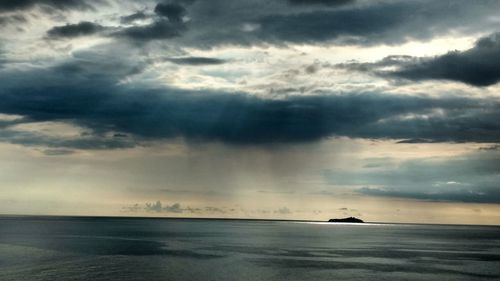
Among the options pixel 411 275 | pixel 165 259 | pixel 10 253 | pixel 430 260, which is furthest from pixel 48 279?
pixel 430 260

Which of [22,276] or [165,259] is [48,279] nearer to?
[22,276]

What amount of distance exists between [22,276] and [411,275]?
68.7 m

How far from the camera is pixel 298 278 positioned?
288 ft

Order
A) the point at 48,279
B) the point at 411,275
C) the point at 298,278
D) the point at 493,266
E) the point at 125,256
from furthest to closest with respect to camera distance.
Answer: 1. the point at 125,256
2. the point at 493,266
3. the point at 411,275
4. the point at 298,278
5. the point at 48,279

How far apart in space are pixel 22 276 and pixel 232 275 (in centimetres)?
3455

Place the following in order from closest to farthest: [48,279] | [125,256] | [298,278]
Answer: [48,279]
[298,278]
[125,256]

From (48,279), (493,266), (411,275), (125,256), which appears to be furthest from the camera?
(125,256)

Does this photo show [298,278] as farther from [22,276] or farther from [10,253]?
[10,253]

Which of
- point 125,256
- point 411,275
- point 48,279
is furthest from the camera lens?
point 125,256

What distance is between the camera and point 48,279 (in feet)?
259

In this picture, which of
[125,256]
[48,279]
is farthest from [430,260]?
[48,279]

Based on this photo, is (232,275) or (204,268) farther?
(204,268)

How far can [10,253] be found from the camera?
120062mm

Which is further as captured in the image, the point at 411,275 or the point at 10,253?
the point at 10,253
